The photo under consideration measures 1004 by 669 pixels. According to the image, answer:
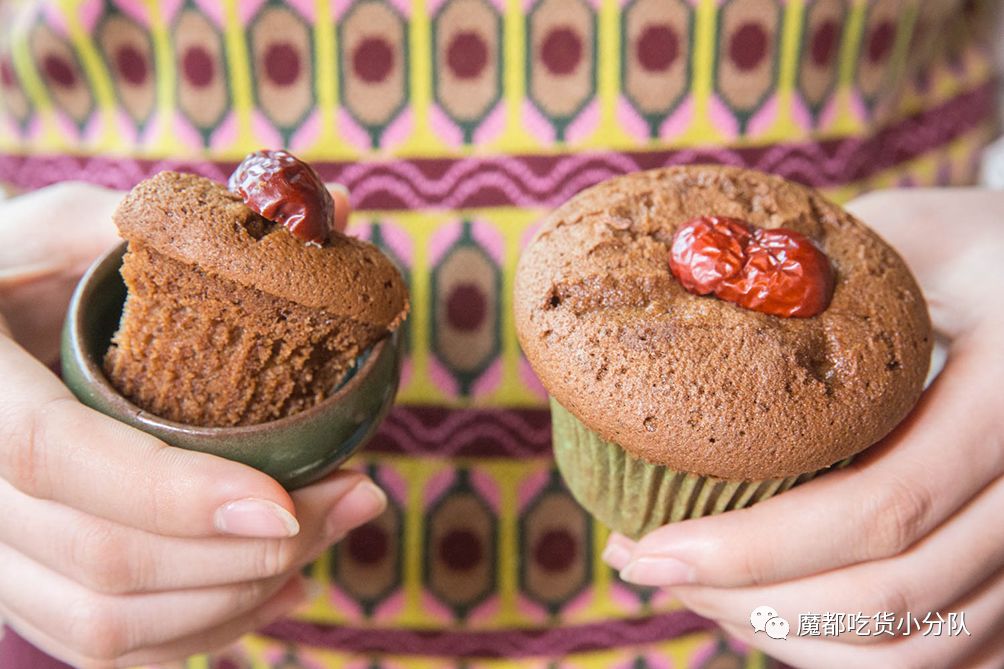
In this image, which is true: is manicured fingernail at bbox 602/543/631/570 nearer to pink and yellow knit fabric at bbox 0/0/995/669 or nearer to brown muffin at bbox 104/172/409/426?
pink and yellow knit fabric at bbox 0/0/995/669

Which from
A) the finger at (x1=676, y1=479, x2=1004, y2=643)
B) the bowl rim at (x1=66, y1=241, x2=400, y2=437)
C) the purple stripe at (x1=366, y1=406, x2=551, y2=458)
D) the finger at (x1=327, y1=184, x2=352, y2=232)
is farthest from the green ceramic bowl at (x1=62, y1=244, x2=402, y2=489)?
the finger at (x1=676, y1=479, x2=1004, y2=643)

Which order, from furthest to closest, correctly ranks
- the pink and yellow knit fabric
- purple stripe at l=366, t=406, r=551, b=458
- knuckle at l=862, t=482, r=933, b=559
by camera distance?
purple stripe at l=366, t=406, r=551, b=458 < the pink and yellow knit fabric < knuckle at l=862, t=482, r=933, b=559

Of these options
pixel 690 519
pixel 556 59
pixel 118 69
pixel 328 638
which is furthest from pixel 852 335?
pixel 118 69

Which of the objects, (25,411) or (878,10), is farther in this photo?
(878,10)

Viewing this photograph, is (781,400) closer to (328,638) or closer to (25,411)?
(25,411)

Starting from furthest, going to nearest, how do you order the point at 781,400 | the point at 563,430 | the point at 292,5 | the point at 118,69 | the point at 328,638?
the point at 328,638
the point at 118,69
the point at 292,5
the point at 563,430
the point at 781,400

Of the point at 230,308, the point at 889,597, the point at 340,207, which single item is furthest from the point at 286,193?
the point at 889,597

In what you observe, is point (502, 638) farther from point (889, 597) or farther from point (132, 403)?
point (132, 403)
